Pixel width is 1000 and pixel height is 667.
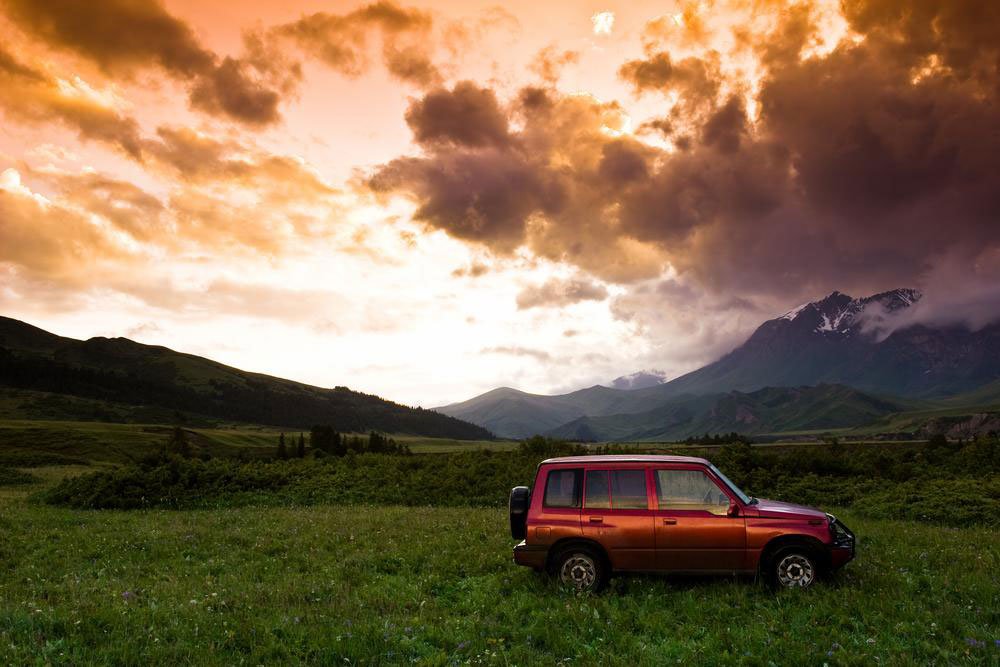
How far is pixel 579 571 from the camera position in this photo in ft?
42.2

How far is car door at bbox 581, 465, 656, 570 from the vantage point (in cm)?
1255

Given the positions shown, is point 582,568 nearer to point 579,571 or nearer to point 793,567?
point 579,571

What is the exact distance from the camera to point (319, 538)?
18.4 m

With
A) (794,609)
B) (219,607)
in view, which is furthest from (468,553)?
(794,609)

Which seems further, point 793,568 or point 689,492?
point 689,492

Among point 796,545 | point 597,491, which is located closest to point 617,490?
point 597,491

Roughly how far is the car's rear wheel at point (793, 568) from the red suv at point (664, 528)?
2cm

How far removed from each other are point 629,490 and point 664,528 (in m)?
1.10

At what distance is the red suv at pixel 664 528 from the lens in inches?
482

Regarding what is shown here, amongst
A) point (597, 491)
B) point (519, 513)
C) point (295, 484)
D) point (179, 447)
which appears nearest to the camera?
point (597, 491)

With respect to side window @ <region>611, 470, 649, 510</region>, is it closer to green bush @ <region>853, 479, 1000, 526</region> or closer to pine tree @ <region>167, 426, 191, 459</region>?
green bush @ <region>853, 479, 1000, 526</region>

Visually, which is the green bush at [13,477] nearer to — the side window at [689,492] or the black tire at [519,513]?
the black tire at [519,513]

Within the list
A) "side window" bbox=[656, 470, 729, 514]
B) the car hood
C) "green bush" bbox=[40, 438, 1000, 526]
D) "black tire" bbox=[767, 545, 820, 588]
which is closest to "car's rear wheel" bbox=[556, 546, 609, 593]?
"side window" bbox=[656, 470, 729, 514]

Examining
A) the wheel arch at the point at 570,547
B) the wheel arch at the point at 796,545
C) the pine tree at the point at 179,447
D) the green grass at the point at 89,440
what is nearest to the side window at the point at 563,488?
the wheel arch at the point at 570,547
